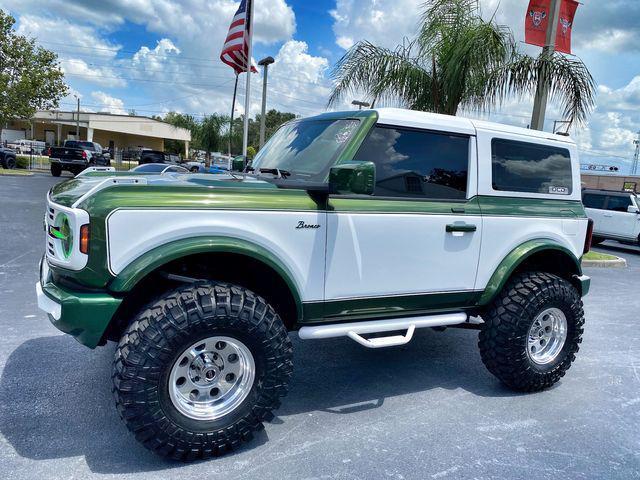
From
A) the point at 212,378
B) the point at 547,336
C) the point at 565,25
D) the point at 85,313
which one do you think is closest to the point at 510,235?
the point at 547,336

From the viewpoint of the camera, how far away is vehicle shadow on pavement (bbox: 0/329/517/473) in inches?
116

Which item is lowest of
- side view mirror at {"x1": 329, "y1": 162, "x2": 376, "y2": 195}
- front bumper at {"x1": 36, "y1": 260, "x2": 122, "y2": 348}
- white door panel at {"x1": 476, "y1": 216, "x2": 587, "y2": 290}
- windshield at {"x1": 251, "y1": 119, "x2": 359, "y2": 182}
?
front bumper at {"x1": 36, "y1": 260, "x2": 122, "y2": 348}

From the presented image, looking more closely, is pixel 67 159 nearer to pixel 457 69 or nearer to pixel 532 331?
pixel 457 69

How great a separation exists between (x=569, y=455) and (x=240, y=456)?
206 centimetres

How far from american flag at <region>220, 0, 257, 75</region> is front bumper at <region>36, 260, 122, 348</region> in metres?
14.2

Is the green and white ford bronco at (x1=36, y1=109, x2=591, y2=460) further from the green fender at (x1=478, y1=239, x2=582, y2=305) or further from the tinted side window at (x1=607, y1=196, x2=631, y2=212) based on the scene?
the tinted side window at (x1=607, y1=196, x2=631, y2=212)

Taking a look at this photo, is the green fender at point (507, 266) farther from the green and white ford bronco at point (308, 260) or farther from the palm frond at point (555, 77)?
the palm frond at point (555, 77)

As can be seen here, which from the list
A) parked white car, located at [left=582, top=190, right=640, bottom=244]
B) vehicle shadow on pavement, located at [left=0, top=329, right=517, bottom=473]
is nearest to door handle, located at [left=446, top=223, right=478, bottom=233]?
vehicle shadow on pavement, located at [left=0, top=329, right=517, bottom=473]

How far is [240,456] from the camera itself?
9.78 ft

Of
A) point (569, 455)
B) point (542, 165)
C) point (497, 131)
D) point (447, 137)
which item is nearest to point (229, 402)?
point (569, 455)

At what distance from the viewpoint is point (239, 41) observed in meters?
15.9

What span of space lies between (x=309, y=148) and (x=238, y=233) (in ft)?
3.69

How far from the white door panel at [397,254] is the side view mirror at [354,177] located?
0.99 ft

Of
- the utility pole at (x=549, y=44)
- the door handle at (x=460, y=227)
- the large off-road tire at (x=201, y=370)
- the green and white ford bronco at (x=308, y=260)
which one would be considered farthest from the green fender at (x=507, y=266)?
the utility pole at (x=549, y=44)
